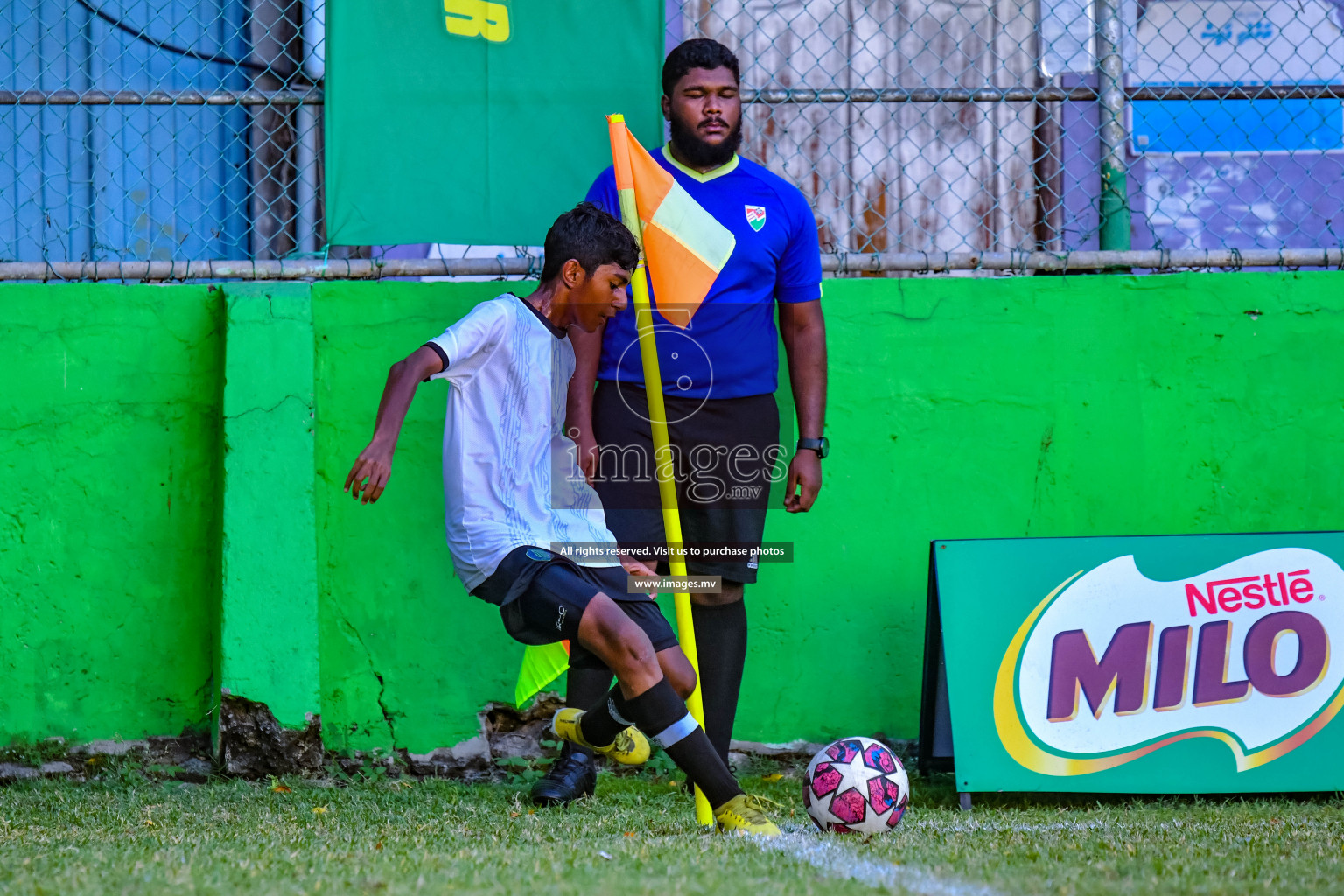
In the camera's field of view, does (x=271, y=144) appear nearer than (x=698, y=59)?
No

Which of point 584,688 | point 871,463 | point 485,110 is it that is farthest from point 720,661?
point 485,110

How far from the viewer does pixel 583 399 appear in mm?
3482

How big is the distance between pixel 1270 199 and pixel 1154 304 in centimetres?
179

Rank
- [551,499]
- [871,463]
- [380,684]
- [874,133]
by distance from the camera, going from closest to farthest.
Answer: [551,499] → [380,684] → [871,463] → [874,133]

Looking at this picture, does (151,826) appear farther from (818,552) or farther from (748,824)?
(818,552)

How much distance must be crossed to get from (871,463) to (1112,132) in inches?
56.9

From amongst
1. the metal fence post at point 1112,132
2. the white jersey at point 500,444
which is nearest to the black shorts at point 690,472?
the white jersey at point 500,444

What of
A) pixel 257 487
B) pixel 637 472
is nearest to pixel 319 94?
pixel 257 487

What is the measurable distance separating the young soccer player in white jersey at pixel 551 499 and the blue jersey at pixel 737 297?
286 millimetres

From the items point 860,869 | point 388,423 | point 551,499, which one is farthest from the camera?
point 551,499

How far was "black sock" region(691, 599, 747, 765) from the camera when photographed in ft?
11.6

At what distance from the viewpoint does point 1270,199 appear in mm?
5531

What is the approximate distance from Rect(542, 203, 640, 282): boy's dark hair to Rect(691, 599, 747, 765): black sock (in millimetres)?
1028

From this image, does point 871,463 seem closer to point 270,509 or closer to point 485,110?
point 485,110
